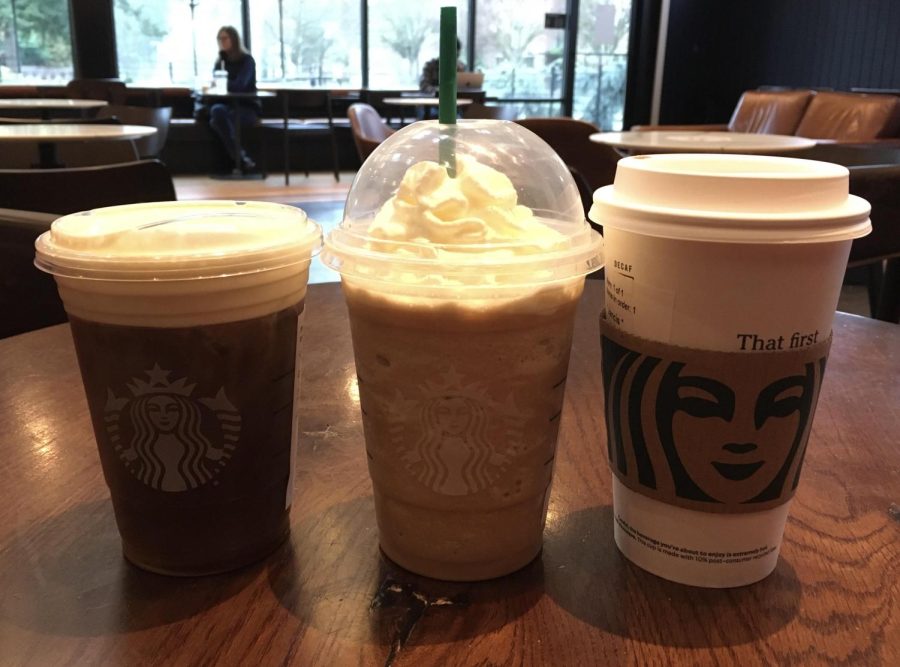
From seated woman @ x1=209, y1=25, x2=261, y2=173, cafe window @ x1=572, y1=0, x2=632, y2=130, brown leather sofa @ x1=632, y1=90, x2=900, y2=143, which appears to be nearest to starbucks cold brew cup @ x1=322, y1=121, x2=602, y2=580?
brown leather sofa @ x1=632, y1=90, x2=900, y2=143

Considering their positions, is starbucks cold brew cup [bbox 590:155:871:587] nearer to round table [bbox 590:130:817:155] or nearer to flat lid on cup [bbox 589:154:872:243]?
flat lid on cup [bbox 589:154:872:243]

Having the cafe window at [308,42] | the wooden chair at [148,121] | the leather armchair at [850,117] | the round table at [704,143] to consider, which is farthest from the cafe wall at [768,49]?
the wooden chair at [148,121]

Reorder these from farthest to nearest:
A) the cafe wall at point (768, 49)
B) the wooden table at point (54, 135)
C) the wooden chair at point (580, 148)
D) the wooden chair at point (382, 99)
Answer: the wooden chair at point (382, 99)
the cafe wall at point (768, 49)
the wooden chair at point (580, 148)
the wooden table at point (54, 135)

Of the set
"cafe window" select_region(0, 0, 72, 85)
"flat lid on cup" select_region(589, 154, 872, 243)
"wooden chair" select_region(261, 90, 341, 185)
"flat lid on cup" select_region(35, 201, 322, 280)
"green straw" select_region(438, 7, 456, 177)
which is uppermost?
"cafe window" select_region(0, 0, 72, 85)

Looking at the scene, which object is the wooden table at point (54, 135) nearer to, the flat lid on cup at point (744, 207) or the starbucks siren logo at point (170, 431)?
the starbucks siren logo at point (170, 431)

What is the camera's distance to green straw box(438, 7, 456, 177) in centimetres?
59

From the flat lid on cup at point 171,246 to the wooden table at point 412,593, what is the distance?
0.75 ft

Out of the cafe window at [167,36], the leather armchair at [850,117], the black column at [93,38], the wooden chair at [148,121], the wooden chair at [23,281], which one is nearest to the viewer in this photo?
the wooden chair at [23,281]

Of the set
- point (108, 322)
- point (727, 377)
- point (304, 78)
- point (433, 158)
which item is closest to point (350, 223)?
point (433, 158)

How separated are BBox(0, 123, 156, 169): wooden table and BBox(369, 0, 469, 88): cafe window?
19.7ft

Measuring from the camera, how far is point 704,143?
12.3ft

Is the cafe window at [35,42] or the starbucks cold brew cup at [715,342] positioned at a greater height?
the cafe window at [35,42]

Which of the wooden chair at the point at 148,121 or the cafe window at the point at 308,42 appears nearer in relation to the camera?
the wooden chair at the point at 148,121

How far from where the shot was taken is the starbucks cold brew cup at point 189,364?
21.8 inches
